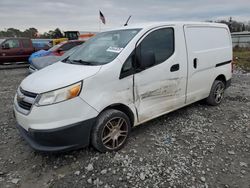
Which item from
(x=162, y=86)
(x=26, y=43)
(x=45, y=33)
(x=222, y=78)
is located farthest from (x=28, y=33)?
(x=162, y=86)

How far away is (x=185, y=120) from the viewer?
4285mm

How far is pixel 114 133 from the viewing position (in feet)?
10.4

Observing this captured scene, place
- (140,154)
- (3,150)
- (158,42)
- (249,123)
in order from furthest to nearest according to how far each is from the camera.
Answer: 1. (249,123)
2. (158,42)
3. (3,150)
4. (140,154)

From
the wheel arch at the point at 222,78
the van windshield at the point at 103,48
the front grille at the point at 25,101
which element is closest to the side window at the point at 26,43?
the van windshield at the point at 103,48

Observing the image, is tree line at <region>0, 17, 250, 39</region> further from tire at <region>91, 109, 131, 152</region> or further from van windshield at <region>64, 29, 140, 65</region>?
tire at <region>91, 109, 131, 152</region>

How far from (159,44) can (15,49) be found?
37.1 feet

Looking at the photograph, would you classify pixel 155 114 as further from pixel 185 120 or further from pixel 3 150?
pixel 3 150

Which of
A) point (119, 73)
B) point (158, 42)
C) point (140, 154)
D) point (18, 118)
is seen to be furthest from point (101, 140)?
point (158, 42)

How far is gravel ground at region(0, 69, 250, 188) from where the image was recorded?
2.63 m

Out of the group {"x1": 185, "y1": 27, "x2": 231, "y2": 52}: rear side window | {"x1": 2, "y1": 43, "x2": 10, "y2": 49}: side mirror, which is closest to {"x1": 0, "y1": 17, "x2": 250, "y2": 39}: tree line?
{"x1": 2, "y1": 43, "x2": 10, "y2": 49}: side mirror

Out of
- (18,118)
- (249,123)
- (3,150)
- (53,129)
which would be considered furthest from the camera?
(249,123)

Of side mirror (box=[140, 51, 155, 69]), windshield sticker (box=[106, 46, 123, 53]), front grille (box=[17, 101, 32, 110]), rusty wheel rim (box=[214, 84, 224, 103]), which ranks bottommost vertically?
rusty wheel rim (box=[214, 84, 224, 103])

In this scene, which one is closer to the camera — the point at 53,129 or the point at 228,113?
the point at 53,129

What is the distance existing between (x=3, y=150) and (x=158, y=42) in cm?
297
